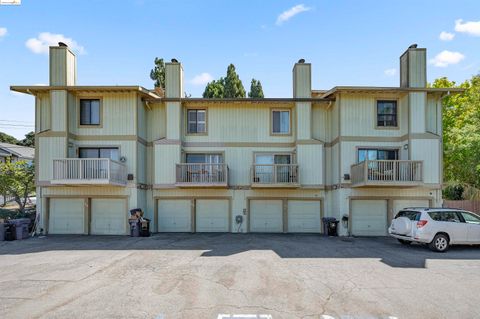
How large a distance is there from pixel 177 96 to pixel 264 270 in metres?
11.0

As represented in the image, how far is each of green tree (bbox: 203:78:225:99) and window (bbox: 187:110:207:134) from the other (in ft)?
45.2

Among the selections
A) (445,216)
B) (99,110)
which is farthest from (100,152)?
(445,216)

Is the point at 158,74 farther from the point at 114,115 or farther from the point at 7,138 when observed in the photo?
the point at 7,138

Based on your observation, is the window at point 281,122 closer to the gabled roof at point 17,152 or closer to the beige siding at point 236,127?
the beige siding at point 236,127

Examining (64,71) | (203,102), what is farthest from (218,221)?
(64,71)

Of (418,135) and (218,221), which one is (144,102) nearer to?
(218,221)

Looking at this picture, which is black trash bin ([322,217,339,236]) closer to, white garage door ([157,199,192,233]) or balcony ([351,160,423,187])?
balcony ([351,160,423,187])

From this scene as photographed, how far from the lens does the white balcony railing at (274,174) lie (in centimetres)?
1623

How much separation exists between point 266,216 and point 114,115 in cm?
A: 944

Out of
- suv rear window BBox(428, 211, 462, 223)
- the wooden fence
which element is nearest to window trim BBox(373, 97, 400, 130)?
suv rear window BBox(428, 211, 462, 223)

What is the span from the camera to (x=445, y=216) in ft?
38.7

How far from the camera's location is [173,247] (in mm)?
12234

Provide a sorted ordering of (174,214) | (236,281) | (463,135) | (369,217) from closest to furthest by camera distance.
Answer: (236,281)
(369,217)
(174,214)
(463,135)

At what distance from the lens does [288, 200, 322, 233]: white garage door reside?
17.0 metres
